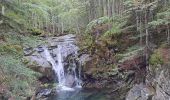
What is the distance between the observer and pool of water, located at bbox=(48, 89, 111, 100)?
17609mm

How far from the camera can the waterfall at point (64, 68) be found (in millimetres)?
21891

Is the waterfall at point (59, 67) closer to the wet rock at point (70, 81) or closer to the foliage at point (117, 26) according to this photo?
the wet rock at point (70, 81)

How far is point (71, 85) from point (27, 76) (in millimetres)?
12143

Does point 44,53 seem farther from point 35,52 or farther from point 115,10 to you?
point 115,10

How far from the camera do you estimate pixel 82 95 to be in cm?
1842

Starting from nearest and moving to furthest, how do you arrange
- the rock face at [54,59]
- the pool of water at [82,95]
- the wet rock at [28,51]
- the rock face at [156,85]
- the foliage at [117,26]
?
the rock face at [156,85], the pool of water at [82,95], the foliage at [117,26], the rock face at [54,59], the wet rock at [28,51]

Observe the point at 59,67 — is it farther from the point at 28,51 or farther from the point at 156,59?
the point at 156,59

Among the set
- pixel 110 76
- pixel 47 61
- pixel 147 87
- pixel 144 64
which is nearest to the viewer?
pixel 147 87

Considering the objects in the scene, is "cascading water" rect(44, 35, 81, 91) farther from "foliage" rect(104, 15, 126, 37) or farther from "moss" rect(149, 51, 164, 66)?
"moss" rect(149, 51, 164, 66)

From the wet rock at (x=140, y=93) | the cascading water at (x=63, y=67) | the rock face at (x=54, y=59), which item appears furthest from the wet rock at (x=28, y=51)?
the wet rock at (x=140, y=93)

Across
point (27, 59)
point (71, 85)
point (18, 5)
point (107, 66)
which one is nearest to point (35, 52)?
point (27, 59)

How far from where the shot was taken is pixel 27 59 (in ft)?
70.5

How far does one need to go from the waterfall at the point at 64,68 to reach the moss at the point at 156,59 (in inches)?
317

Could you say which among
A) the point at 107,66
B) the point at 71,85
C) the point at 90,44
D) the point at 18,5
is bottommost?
the point at 71,85
